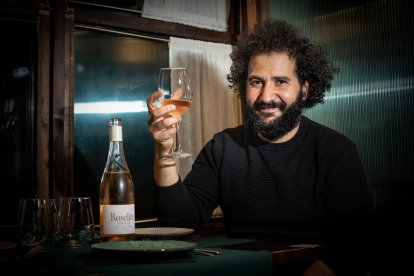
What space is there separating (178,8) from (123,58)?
1.67ft

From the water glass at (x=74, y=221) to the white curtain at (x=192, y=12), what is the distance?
7.25 feet

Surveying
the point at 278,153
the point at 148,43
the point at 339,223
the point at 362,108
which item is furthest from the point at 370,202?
the point at 148,43

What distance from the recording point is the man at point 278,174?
176 cm

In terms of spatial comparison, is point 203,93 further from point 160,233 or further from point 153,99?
point 160,233

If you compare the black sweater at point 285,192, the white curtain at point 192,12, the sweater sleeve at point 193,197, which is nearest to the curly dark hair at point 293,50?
the black sweater at point 285,192

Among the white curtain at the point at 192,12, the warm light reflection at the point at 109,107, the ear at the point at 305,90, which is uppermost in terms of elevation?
the white curtain at the point at 192,12

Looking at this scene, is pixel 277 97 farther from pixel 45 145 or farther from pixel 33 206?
pixel 45 145

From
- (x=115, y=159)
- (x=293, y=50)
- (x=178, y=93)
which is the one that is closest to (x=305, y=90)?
(x=293, y=50)

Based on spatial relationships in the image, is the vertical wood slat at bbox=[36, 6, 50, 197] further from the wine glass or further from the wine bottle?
the wine glass

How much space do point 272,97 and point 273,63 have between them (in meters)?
0.16

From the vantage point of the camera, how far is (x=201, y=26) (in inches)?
145

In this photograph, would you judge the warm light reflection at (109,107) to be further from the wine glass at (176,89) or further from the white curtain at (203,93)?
the wine glass at (176,89)

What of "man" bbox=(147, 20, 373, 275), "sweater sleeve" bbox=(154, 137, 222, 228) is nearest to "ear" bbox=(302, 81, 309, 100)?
"man" bbox=(147, 20, 373, 275)

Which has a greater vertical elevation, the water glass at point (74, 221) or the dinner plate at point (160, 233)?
the water glass at point (74, 221)
